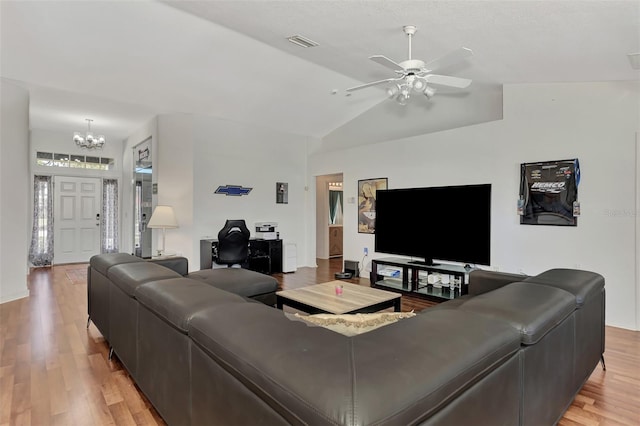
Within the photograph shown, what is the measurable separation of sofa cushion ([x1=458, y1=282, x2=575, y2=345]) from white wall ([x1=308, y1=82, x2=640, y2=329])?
274 cm

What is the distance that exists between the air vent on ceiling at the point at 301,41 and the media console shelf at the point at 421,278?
3378 mm

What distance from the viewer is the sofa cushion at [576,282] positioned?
6.72ft

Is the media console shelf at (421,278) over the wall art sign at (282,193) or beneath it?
beneath

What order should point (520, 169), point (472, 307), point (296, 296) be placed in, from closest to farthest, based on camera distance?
1. point (472, 307)
2. point (296, 296)
3. point (520, 169)

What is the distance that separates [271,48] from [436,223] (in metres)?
3.42

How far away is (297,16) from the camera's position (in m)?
3.30

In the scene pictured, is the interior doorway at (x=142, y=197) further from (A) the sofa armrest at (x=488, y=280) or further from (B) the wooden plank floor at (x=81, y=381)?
(A) the sofa armrest at (x=488, y=280)

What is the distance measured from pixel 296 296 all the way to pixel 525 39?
10.8ft

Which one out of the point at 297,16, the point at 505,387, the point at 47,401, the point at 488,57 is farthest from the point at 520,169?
the point at 47,401

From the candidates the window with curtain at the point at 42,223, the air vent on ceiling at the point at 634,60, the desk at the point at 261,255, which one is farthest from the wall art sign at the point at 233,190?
the air vent on ceiling at the point at 634,60

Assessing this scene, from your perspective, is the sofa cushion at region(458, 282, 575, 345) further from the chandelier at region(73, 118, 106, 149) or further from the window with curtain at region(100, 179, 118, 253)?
the window with curtain at region(100, 179, 118, 253)

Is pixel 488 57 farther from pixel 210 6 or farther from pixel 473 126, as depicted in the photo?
pixel 210 6

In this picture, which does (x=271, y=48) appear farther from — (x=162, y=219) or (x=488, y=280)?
(x=488, y=280)

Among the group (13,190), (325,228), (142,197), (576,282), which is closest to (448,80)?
(576,282)
